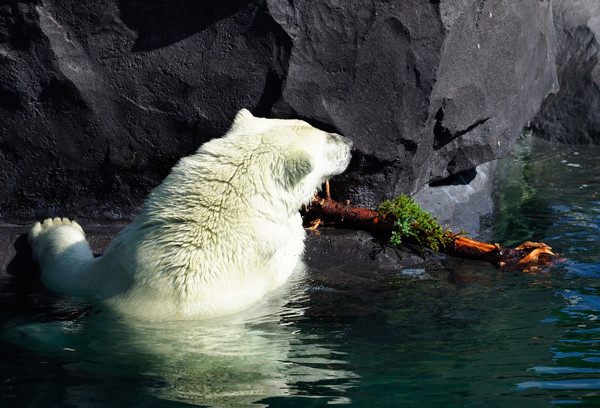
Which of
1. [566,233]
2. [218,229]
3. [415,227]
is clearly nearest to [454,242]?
[415,227]

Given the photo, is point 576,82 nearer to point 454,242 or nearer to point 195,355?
point 454,242

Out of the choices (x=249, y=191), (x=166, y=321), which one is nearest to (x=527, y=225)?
(x=249, y=191)

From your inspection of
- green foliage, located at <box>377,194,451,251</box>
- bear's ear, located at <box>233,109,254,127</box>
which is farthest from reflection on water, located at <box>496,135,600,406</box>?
bear's ear, located at <box>233,109,254,127</box>

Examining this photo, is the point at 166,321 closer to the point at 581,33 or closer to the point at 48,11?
the point at 48,11

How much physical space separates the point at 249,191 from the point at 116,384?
1.70m

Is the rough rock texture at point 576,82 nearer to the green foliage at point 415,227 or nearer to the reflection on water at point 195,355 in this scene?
the green foliage at point 415,227

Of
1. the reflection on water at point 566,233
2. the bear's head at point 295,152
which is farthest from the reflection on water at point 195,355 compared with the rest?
the reflection on water at point 566,233

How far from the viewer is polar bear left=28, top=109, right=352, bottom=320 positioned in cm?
507

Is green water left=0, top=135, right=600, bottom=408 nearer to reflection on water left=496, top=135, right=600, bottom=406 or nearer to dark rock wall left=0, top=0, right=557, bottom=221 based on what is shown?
reflection on water left=496, top=135, right=600, bottom=406

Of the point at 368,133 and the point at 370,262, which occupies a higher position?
the point at 368,133

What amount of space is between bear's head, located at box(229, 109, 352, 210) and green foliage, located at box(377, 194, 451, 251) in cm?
141

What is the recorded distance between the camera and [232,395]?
13.3 feet

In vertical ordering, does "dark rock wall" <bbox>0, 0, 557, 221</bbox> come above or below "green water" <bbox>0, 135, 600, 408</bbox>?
above

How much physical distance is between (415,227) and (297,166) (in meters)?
2.18
